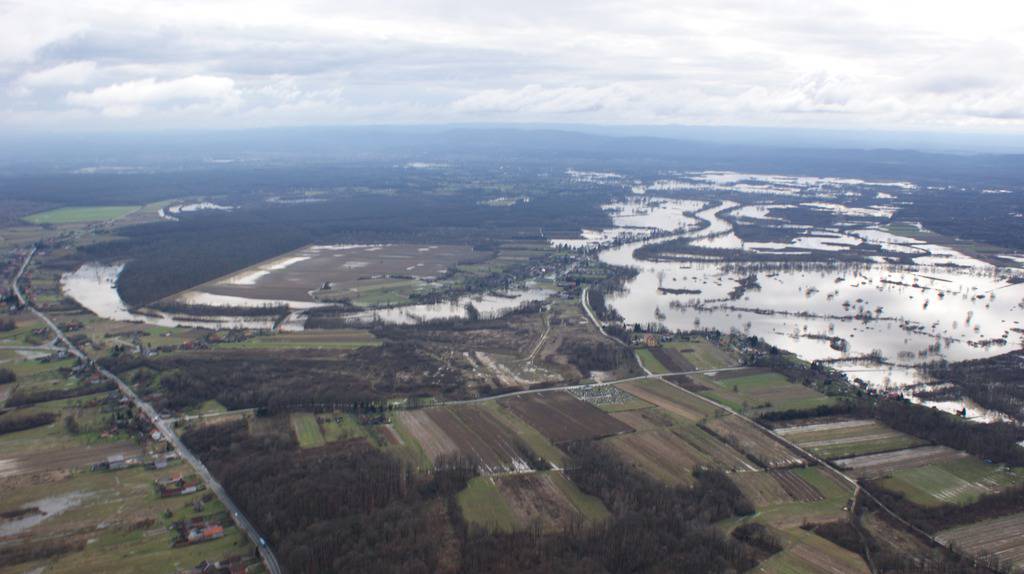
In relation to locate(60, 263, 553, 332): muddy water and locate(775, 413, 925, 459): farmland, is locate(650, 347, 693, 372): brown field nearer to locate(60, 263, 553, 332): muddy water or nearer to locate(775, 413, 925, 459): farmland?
locate(775, 413, 925, 459): farmland

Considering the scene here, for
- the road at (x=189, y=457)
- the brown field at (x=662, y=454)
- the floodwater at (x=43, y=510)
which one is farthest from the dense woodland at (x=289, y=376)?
the brown field at (x=662, y=454)

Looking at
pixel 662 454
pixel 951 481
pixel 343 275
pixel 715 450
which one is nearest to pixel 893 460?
pixel 951 481

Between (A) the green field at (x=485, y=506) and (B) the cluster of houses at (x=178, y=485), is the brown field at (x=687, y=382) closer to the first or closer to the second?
(A) the green field at (x=485, y=506)

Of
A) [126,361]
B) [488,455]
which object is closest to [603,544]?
[488,455]

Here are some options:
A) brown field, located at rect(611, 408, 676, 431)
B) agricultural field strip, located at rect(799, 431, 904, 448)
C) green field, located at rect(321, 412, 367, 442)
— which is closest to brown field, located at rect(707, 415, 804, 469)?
agricultural field strip, located at rect(799, 431, 904, 448)

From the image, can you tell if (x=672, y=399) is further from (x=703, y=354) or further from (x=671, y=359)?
(x=703, y=354)

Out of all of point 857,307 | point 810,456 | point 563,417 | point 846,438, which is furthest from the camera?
point 857,307
